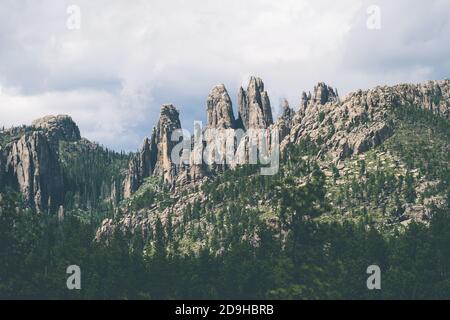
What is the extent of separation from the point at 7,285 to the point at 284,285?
70.2 meters

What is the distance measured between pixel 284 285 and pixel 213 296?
19350mm

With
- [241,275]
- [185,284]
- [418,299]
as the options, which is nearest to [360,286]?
[418,299]

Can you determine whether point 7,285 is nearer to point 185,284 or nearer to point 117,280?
point 117,280

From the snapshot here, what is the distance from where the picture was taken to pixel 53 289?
192m

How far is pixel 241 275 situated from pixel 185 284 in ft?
47.3

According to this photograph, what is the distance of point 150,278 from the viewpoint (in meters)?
195

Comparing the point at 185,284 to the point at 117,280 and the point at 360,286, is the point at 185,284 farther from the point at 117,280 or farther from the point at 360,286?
the point at 360,286
